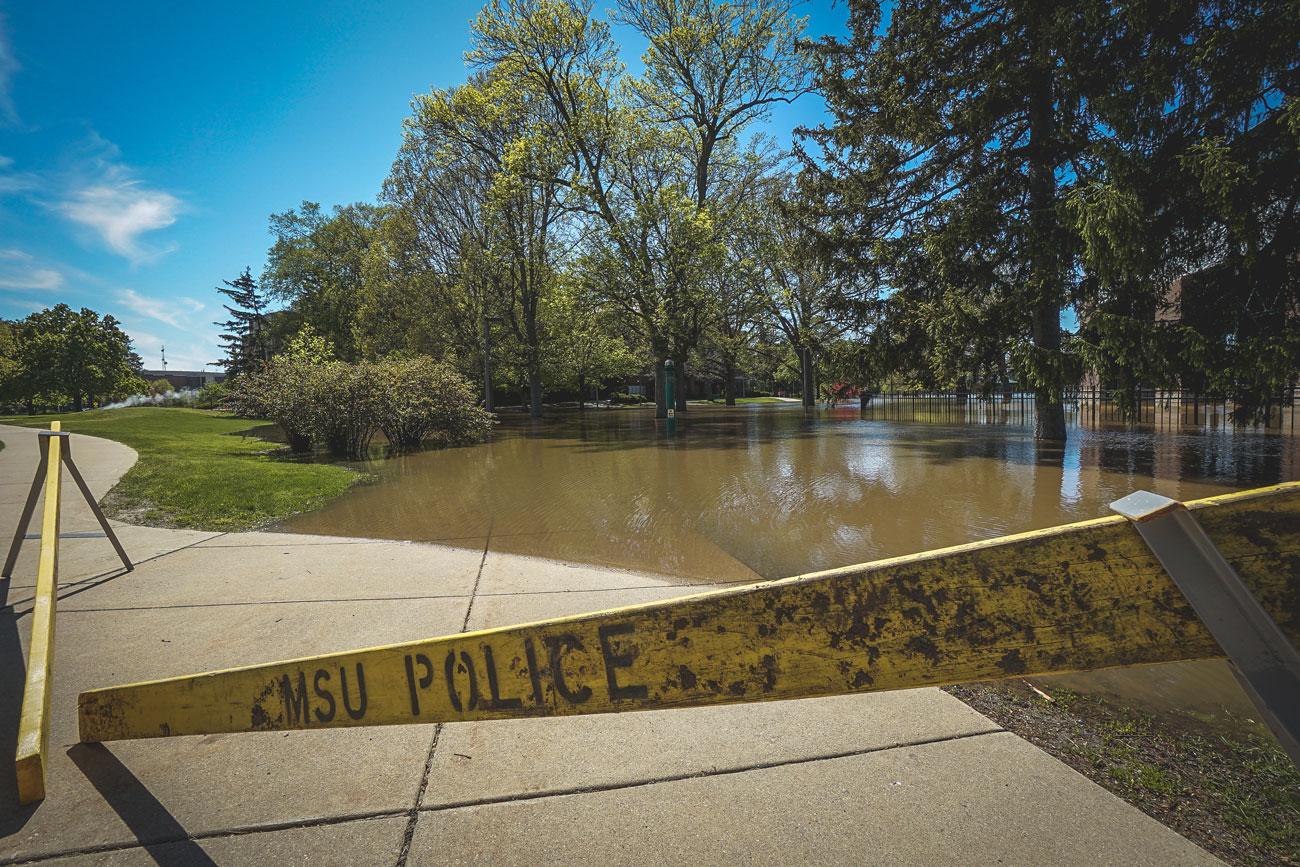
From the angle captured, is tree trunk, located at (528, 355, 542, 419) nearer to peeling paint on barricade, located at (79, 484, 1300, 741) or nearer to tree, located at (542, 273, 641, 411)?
tree, located at (542, 273, 641, 411)

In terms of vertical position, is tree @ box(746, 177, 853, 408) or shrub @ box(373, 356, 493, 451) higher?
tree @ box(746, 177, 853, 408)

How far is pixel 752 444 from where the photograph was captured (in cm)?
1636

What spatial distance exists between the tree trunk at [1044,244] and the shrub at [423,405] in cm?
1459

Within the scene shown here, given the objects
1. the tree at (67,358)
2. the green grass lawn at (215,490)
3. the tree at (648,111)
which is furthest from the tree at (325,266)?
the green grass lawn at (215,490)

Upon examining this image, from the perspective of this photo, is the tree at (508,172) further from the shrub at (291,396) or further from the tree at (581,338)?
the shrub at (291,396)

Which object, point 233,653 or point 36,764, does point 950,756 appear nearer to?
point 36,764

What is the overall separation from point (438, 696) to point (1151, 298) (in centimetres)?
1387

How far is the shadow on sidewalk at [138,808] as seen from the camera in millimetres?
1945

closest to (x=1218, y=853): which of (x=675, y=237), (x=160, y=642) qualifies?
(x=160, y=642)

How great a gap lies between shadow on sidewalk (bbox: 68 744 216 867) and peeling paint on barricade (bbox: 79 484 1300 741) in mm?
817

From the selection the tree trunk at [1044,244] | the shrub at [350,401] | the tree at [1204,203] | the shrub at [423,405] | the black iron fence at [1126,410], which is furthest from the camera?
the shrub at [423,405]

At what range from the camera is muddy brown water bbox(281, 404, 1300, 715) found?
229 inches

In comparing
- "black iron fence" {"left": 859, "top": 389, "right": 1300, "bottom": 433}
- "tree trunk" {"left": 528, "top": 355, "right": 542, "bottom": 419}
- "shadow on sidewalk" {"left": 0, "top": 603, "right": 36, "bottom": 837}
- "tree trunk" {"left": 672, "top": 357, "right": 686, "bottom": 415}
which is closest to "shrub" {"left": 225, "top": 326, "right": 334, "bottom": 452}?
"shadow on sidewalk" {"left": 0, "top": 603, "right": 36, "bottom": 837}

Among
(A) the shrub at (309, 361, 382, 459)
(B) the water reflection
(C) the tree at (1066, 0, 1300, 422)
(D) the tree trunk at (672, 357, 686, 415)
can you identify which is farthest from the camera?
(D) the tree trunk at (672, 357, 686, 415)
